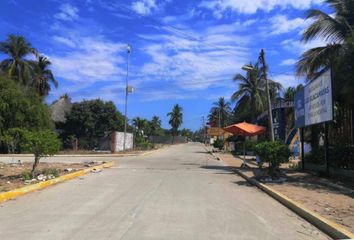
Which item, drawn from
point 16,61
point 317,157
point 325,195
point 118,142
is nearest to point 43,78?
point 16,61

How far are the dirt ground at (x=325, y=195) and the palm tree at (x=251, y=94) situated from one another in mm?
35692

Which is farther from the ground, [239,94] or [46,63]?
[46,63]

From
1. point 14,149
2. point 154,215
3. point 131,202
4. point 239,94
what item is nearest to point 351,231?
point 154,215

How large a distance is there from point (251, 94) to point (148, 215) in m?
47.8

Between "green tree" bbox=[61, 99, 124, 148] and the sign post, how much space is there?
113ft

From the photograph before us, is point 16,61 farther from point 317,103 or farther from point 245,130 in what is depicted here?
point 317,103

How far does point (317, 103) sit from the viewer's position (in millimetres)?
20766

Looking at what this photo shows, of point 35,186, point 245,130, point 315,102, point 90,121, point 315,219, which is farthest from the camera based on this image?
point 90,121

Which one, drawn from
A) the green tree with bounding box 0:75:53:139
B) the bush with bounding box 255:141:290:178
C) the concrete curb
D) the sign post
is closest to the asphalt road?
the concrete curb

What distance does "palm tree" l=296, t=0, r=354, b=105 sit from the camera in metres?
20.9

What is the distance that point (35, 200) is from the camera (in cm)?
1317

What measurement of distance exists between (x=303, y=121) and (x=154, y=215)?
49.0ft

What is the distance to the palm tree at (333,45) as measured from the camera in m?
20.9

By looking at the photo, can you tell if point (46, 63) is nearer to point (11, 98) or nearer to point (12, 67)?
point (12, 67)
